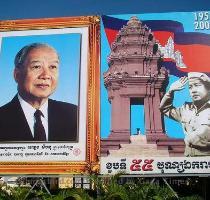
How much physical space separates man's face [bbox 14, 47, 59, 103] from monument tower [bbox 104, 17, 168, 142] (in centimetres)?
216

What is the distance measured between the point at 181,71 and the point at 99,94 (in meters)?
3.13

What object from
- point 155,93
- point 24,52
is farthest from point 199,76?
point 24,52

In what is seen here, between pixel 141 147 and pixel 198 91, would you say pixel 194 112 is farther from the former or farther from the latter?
pixel 141 147

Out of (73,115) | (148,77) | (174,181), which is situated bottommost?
(174,181)

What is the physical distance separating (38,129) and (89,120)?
1.94m

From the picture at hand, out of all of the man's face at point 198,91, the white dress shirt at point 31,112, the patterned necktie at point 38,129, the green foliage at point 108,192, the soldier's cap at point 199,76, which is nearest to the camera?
the green foliage at point 108,192

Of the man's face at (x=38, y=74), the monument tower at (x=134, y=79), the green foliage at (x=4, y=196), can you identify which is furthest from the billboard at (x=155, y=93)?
the green foliage at (x=4, y=196)

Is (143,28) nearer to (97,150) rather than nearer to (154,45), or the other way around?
(154,45)

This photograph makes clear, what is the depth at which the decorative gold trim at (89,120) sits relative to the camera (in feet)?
46.5

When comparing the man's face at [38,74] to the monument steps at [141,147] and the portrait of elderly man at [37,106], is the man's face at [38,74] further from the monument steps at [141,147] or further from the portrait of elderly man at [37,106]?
the monument steps at [141,147]

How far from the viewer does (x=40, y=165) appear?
1438 centimetres

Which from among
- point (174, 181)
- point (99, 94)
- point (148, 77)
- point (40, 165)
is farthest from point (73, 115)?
point (174, 181)

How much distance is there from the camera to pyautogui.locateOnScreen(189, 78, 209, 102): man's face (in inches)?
567

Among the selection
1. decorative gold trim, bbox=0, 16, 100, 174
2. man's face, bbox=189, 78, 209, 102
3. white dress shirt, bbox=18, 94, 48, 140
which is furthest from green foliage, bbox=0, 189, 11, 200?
man's face, bbox=189, 78, 209, 102
